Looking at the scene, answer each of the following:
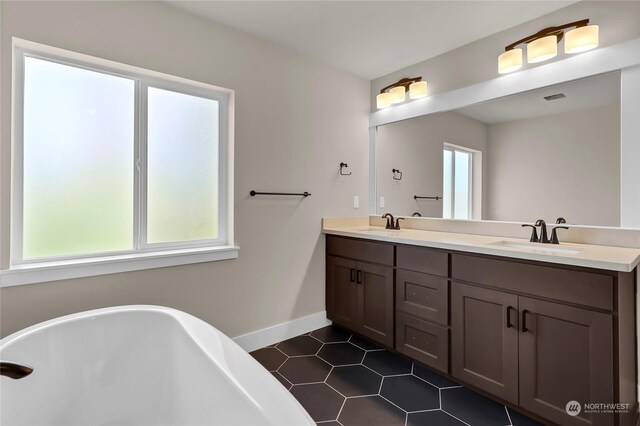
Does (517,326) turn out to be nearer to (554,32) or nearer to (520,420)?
(520,420)

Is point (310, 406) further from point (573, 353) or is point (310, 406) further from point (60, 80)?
point (60, 80)

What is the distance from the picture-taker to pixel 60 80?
1.81 meters

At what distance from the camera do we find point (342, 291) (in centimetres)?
282

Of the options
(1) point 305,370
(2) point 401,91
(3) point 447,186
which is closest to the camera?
(1) point 305,370

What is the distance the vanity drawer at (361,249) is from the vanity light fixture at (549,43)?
1485 mm

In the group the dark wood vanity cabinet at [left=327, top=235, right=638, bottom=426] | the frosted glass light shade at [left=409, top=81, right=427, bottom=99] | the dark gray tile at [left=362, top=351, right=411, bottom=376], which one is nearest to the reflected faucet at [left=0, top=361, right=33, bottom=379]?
the dark gray tile at [left=362, top=351, right=411, bottom=376]

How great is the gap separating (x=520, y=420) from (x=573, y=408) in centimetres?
28

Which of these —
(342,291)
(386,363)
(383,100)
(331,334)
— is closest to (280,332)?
(331,334)

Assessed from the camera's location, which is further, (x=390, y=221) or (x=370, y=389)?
(x=390, y=221)

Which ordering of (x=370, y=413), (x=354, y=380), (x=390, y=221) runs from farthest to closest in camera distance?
(x=390, y=221) → (x=354, y=380) → (x=370, y=413)

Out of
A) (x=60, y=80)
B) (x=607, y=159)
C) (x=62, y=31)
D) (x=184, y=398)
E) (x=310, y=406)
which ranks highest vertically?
(x=62, y=31)

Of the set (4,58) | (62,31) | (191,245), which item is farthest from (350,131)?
(4,58)

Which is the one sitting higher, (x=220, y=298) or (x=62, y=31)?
(x=62, y=31)

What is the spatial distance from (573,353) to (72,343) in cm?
231
